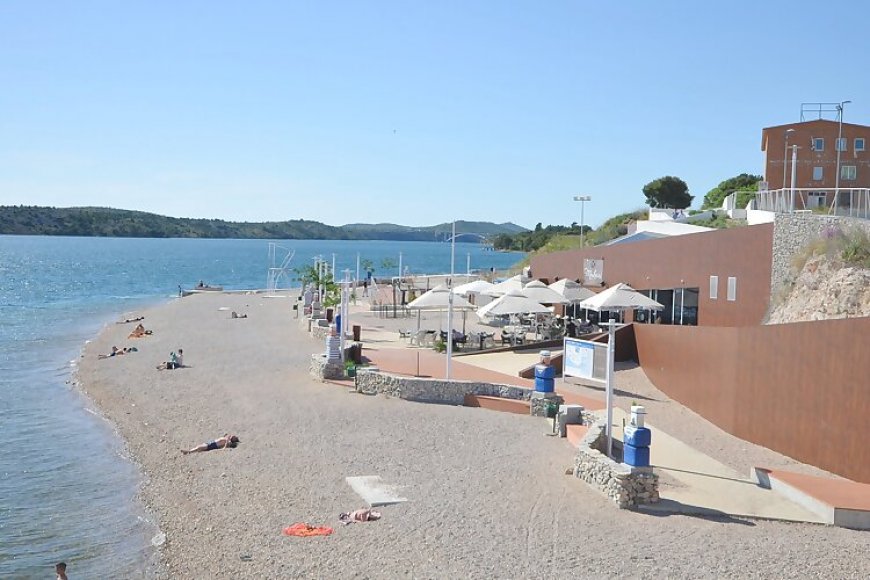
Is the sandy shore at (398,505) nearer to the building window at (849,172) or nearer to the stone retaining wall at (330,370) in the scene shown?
the stone retaining wall at (330,370)

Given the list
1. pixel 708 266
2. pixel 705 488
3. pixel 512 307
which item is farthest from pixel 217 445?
pixel 708 266

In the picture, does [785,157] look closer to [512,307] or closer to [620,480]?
[512,307]

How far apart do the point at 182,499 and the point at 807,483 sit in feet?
32.1

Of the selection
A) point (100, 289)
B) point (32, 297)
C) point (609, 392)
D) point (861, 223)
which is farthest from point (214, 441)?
point (100, 289)

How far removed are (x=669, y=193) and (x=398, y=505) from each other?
63085 millimetres

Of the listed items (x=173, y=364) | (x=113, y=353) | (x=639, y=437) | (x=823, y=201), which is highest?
(x=823, y=201)

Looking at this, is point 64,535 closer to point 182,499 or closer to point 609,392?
point 182,499

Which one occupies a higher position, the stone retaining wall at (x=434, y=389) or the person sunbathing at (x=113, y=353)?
the stone retaining wall at (x=434, y=389)

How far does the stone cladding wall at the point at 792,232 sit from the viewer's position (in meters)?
21.0

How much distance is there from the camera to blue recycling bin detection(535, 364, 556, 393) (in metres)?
17.6

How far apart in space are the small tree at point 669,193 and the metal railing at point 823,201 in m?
40.9

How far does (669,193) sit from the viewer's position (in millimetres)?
71125

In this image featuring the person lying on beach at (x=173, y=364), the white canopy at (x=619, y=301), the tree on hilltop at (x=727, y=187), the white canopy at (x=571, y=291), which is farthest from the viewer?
the tree on hilltop at (x=727, y=187)

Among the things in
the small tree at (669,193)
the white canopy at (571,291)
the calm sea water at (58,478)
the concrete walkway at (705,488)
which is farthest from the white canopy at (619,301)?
the small tree at (669,193)
